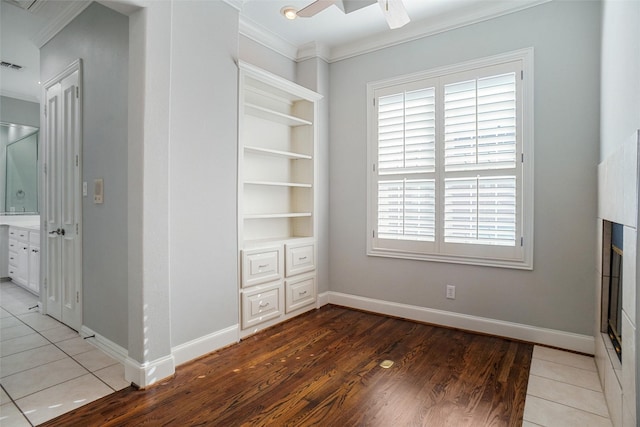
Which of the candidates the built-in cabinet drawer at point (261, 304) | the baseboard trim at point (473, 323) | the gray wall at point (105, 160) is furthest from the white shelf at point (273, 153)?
the baseboard trim at point (473, 323)

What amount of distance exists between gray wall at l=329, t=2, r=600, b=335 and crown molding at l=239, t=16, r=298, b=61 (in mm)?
1244

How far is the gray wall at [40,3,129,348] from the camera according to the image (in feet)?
7.98

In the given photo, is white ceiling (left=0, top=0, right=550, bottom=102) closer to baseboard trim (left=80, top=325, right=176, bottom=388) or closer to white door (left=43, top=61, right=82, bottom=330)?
white door (left=43, top=61, right=82, bottom=330)

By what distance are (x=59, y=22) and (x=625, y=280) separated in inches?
181

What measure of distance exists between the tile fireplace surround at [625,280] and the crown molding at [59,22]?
3.75m

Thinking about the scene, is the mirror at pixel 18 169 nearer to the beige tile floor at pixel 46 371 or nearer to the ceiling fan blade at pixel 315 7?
the beige tile floor at pixel 46 371

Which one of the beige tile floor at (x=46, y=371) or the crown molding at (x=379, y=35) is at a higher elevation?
the crown molding at (x=379, y=35)

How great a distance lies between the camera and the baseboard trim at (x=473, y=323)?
2.69m

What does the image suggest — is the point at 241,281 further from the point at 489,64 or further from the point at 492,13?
the point at 492,13

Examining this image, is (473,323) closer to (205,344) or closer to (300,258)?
(300,258)

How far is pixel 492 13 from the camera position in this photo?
9.79 feet

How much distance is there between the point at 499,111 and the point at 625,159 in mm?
1600

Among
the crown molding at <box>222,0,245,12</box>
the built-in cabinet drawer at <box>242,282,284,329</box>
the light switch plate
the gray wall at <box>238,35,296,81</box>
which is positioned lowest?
the built-in cabinet drawer at <box>242,282,284,329</box>

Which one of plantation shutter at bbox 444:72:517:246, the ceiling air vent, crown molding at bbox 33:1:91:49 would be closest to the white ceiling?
crown molding at bbox 33:1:91:49
